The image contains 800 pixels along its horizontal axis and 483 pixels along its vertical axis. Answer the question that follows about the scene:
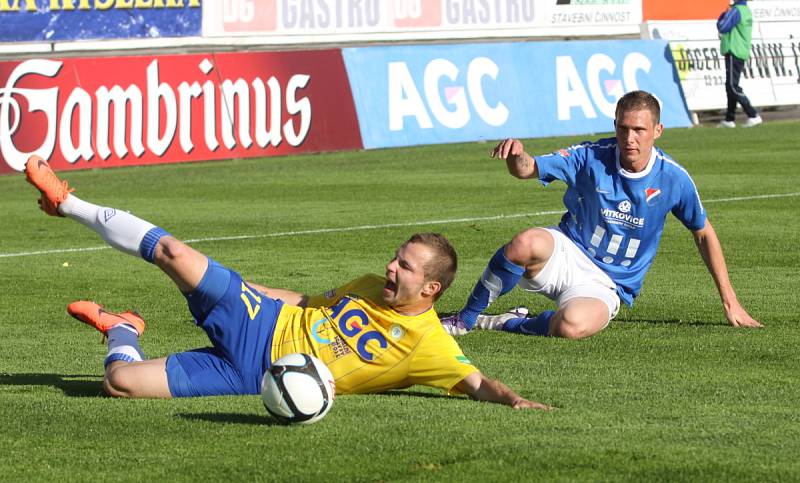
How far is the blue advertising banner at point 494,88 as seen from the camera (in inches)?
982

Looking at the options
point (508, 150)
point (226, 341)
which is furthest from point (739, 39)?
point (226, 341)

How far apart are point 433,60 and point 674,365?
17.7m

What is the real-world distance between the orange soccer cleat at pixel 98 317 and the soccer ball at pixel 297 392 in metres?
1.56

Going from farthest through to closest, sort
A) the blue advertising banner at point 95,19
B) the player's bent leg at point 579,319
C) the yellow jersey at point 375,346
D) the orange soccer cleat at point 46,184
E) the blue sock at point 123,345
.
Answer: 1. the blue advertising banner at point 95,19
2. the player's bent leg at point 579,319
3. the blue sock at point 123,345
4. the orange soccer cleat at point 46,184
5. the yellow jersey at point 375,346

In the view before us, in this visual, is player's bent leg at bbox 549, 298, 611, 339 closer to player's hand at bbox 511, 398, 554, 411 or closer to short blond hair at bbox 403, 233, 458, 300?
short blond hair at bbox 403, 233, 458, 300

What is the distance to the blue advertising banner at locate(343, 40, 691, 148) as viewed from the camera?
81.8ft

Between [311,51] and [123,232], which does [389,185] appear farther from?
[123,232]

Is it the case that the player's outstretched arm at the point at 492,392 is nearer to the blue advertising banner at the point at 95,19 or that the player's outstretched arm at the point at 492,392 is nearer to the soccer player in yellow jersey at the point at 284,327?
the soccer player in yellow jersey at the point at 284,327

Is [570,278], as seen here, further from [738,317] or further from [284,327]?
[284,327]

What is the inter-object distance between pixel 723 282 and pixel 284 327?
10.2 feet

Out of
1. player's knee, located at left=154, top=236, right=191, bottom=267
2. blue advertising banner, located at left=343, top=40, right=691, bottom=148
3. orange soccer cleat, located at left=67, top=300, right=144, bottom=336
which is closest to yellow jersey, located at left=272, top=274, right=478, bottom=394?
player's knee, located at left=154, top=236, right=191, bottom=267

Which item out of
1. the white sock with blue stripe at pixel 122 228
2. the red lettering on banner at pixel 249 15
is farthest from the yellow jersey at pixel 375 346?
the red lettering on banner at pixel 249 15

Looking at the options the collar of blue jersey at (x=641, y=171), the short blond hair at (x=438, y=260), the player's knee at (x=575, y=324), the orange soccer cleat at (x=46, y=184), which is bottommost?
the player's knee at (x=575, y=324)

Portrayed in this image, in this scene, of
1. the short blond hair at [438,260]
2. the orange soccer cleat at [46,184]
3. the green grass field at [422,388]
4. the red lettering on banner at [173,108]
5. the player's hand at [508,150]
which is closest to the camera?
the green grass field at [422,388]
